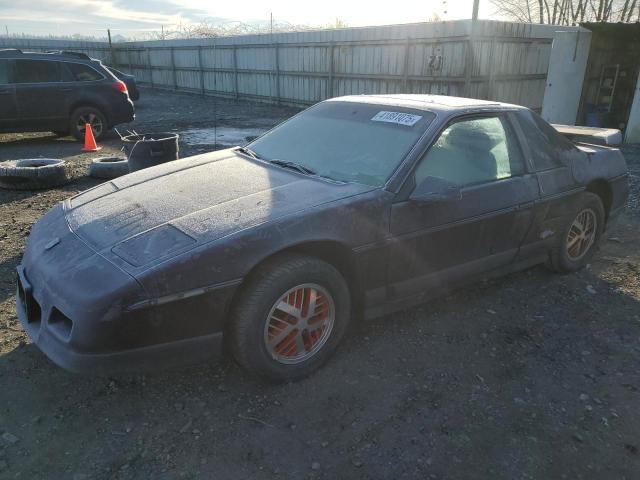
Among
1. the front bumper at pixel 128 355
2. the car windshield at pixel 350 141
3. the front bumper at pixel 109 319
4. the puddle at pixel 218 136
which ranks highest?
the car windshield at pixel 350 141

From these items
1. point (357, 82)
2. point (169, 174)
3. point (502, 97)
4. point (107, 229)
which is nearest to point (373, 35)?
point (357, 82)

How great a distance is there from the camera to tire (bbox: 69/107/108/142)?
9.83 meters

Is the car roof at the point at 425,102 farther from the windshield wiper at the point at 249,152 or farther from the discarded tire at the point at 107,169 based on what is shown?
the discarded tire at the point at 107,169

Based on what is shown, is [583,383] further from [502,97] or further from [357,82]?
[357,82]

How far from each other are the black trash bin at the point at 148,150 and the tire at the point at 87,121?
5225 mm

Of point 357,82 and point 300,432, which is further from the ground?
point 357,82

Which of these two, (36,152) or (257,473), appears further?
(36,152)

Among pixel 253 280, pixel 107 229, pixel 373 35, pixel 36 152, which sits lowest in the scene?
pixel 36 152

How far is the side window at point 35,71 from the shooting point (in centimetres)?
923

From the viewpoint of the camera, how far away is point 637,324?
3.50 metres

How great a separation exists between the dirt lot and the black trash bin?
2.17 m

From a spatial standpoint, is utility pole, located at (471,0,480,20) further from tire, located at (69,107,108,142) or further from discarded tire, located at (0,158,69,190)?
discarded tire, located at (0,158,69,190)

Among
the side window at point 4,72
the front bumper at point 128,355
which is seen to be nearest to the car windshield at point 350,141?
the front bumper at point 128,355

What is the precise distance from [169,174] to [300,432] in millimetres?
1946
